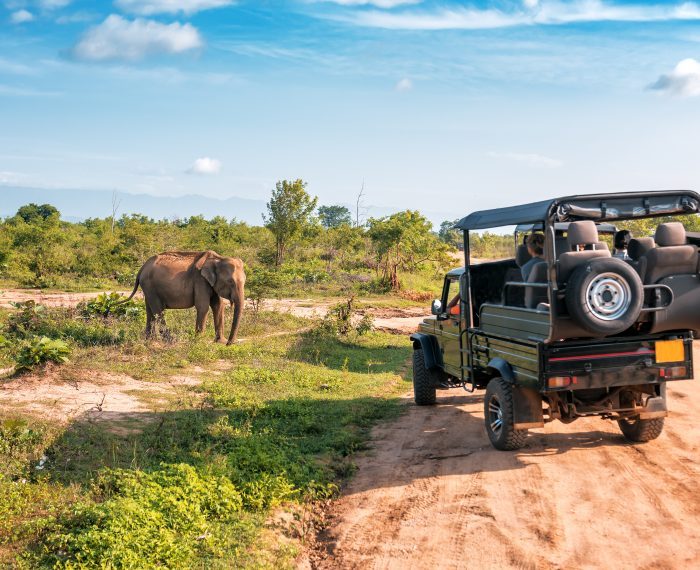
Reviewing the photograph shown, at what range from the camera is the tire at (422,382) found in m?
10.4

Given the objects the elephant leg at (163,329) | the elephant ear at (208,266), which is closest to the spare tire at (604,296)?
the elephant leg at (163,329)

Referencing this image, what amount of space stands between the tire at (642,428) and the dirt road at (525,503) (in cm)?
12

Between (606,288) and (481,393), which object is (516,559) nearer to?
(606,288)

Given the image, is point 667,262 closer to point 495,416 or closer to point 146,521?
point 495,416

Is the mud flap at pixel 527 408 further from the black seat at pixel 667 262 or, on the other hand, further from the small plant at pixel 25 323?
the small plant at pixel 25 323

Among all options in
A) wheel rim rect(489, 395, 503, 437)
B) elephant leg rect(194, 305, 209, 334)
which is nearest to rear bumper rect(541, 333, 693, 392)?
wheel rim rect(489, 395, 503, 437)

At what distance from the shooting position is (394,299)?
26.3m

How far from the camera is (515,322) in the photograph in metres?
7.38

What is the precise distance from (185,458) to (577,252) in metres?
4.54

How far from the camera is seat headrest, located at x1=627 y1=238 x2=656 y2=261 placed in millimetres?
Result: 7465

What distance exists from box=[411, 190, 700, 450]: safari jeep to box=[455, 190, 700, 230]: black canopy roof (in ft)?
0.04

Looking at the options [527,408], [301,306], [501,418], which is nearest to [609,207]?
[527,408]

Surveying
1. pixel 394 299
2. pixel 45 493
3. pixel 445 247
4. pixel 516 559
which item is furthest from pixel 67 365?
pixel 445 247

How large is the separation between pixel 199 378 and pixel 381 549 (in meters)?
6.73
